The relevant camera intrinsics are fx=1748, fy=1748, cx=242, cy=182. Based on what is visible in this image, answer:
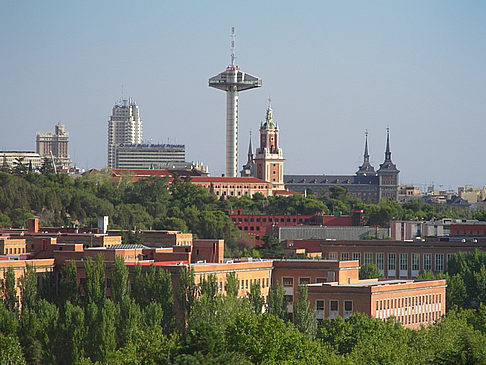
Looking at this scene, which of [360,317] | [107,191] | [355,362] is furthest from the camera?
[107,191]

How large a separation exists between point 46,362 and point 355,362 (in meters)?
13.0

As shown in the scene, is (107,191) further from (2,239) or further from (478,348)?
(478,348)

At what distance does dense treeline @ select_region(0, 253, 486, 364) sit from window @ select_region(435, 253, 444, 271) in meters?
34.7

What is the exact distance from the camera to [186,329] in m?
81.4

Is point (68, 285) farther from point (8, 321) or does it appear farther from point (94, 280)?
point (8, 321)

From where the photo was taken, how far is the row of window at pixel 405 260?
5049 inches

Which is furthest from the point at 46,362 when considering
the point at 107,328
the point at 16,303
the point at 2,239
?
the point at 2,239

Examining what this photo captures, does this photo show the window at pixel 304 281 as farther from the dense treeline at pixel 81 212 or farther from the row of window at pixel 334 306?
the dense treeline at pixel 81 212

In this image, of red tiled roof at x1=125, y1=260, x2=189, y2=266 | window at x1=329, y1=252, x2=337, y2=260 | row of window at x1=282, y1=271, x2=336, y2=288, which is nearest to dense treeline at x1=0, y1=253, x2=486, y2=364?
red tiled roof at x1=125, y1=260, x2=189, y2=266

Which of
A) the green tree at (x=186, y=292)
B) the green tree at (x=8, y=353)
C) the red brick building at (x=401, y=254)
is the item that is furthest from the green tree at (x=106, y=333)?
the red brick building at (x=401, y=254)

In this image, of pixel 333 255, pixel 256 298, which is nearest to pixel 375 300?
pixel 256 298

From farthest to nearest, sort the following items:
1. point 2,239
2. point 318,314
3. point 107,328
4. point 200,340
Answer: point 2,239, point 318,314, point 107,328, point 200,340

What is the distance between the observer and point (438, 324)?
87062 millimetres

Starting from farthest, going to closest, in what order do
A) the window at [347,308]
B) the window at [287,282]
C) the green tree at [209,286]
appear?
the window at [287,282] → the window at [347,308] → the green tree at [209,286]
